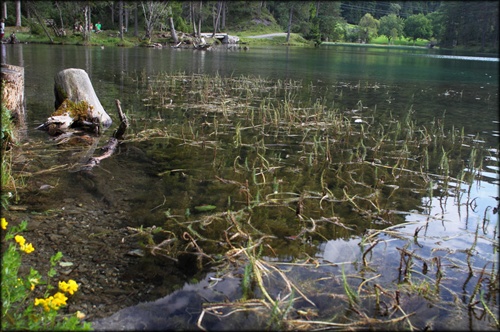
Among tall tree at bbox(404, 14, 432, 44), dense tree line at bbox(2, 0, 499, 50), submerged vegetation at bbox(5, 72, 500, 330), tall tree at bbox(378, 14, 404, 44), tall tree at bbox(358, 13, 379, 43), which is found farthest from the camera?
tall tree at bbox(404, 14, 432, 44)

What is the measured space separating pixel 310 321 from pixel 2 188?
4.81m

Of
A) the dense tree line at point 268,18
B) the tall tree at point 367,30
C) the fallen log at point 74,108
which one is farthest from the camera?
the tall tree at point 367,30

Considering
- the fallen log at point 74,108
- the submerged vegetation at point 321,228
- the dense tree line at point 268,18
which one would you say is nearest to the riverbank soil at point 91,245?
the submerged vegetation at point 321,228

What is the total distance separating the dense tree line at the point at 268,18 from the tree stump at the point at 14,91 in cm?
5232

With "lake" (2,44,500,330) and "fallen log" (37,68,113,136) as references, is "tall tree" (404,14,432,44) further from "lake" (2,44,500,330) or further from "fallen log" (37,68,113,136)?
"fallen log" (37,68,113,136)

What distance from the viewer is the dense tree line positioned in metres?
64.4

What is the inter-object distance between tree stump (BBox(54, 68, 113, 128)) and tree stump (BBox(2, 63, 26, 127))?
3.00ft

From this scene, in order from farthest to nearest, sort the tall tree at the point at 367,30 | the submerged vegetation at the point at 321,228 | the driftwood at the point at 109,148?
the tall tree at the point at 367,30 < the driftwood at the point at 109,148 < the submerged vegetation at the point at 321,228

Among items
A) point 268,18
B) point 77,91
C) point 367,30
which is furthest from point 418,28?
point 77,91

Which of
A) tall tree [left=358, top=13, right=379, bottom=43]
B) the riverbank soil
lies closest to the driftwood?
the riverbank soil

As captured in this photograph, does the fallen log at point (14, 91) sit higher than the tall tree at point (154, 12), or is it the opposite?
the tall tree at point (154, 12)

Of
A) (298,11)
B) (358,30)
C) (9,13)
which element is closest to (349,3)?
(358,30)

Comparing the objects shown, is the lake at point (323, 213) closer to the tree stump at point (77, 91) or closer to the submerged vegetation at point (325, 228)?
the submerged vegetation at point (325, 228)

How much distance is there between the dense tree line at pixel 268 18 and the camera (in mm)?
64438
